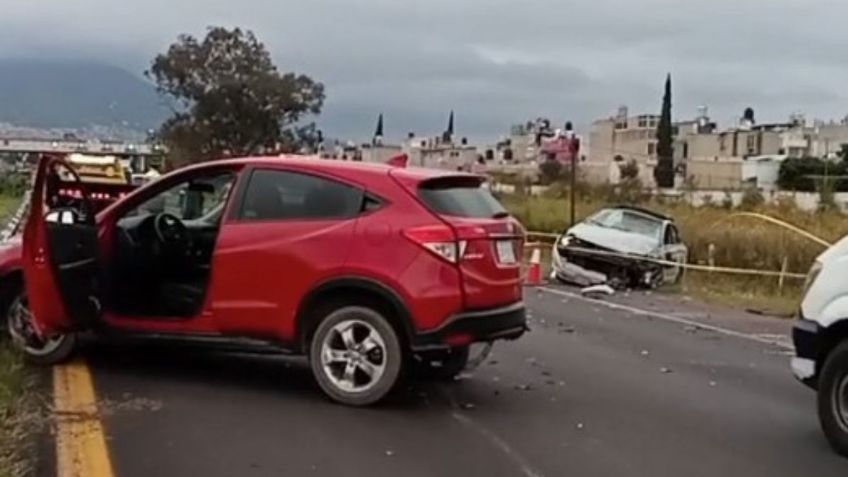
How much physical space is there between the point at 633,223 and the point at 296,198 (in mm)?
15192

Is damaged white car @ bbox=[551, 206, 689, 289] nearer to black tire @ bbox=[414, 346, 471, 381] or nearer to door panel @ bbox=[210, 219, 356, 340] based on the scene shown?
black tire @ bbox=[414, 346, 471, 381]

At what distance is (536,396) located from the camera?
9.06 metres

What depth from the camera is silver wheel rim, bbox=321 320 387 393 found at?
8336 millimetres

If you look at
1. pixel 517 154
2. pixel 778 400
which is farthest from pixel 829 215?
pixel 517 154

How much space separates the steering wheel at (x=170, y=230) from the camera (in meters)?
9.41

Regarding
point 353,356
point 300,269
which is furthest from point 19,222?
point 353,356

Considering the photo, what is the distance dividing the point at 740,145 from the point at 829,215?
64.2m

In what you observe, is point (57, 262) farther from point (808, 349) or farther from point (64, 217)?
point (808, 349)

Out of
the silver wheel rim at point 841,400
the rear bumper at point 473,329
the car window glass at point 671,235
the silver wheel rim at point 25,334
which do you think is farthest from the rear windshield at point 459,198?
the car window glass at point 671,235

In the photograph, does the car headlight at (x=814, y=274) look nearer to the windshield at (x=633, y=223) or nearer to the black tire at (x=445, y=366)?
the black tire at (x=445, y=366)

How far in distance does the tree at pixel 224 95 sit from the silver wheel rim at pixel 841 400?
1867 inches

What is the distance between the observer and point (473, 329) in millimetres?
8320

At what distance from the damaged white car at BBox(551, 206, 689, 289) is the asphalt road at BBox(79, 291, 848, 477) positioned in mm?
10249

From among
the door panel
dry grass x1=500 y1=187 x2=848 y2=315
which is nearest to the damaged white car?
dry grass x1=500 y1=187 x2=848 y2=315
